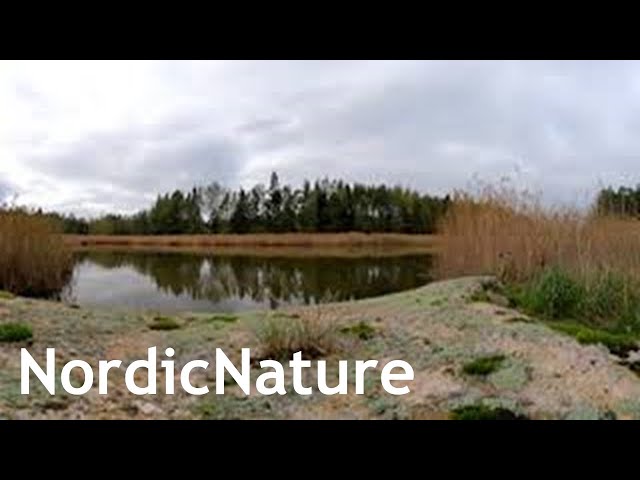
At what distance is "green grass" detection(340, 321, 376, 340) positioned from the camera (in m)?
6.45

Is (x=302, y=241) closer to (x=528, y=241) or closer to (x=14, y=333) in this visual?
(x=528, y=241)

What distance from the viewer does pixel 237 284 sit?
16938 millimetres

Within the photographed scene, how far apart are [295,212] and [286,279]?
105 feet

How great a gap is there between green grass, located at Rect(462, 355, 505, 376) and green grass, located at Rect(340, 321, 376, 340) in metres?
1.45

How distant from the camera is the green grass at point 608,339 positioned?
18.1ft

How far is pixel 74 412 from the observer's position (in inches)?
157

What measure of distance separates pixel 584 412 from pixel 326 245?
36232 mm

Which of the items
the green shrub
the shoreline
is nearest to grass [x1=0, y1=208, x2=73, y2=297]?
the green shrub

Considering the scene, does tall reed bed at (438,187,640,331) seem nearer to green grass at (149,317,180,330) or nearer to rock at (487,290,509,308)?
rock at (487,290,509,308)

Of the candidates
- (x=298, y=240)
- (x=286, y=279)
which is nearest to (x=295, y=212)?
(x=298, y=240)
